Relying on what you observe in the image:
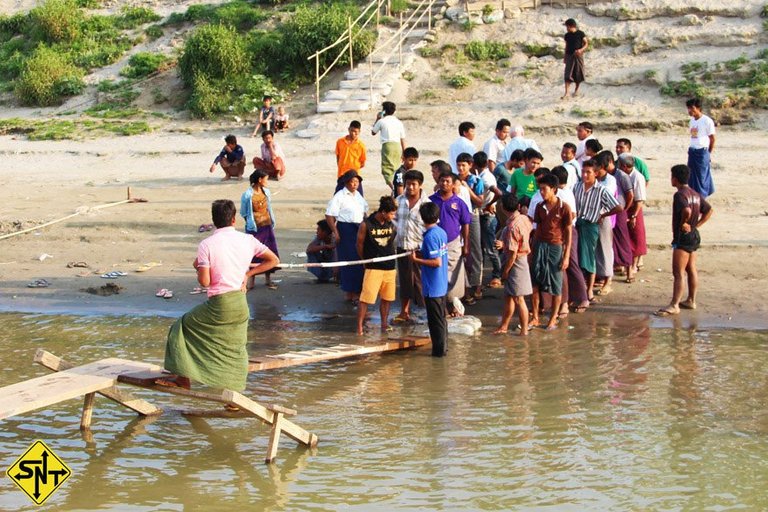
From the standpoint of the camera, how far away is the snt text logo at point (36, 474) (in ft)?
23.1

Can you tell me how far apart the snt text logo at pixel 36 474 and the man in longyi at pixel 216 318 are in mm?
1004

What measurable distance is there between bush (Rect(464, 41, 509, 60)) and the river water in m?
11.4

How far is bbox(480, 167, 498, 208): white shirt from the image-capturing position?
11.8 metres

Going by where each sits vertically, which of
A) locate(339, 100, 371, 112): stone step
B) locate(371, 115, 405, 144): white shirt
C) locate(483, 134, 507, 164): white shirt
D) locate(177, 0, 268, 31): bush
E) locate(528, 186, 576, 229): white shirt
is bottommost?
locate(528, 186, 576, 229): white shirt

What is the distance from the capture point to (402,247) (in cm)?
1088

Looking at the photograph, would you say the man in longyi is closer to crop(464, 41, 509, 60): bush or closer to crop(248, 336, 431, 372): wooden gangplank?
crop(248, 336, 431, 372): wooden gangplank

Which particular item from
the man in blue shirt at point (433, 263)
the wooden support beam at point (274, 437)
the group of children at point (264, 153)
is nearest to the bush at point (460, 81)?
the group of children at point (264, 153)

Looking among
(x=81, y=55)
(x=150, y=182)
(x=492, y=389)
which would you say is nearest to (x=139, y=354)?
(x=492, y=389)

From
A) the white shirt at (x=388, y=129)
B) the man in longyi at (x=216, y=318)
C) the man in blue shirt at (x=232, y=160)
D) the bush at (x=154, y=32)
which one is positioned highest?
the bush at (x=154, y=32)

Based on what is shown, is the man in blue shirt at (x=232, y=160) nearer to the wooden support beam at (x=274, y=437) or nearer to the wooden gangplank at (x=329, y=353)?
the wooden gangplank at (x=329, y=353)

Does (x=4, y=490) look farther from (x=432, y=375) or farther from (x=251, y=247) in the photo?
(x=432, y=375)

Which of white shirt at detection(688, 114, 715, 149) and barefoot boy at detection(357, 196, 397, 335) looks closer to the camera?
barefoot boy at detection(357, 196, 397, 335)

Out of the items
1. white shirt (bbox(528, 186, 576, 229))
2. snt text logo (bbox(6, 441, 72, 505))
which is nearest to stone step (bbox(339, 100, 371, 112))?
white shirt (bbox(528, 186, 576, 229))

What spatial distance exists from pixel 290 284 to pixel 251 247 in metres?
5.03
